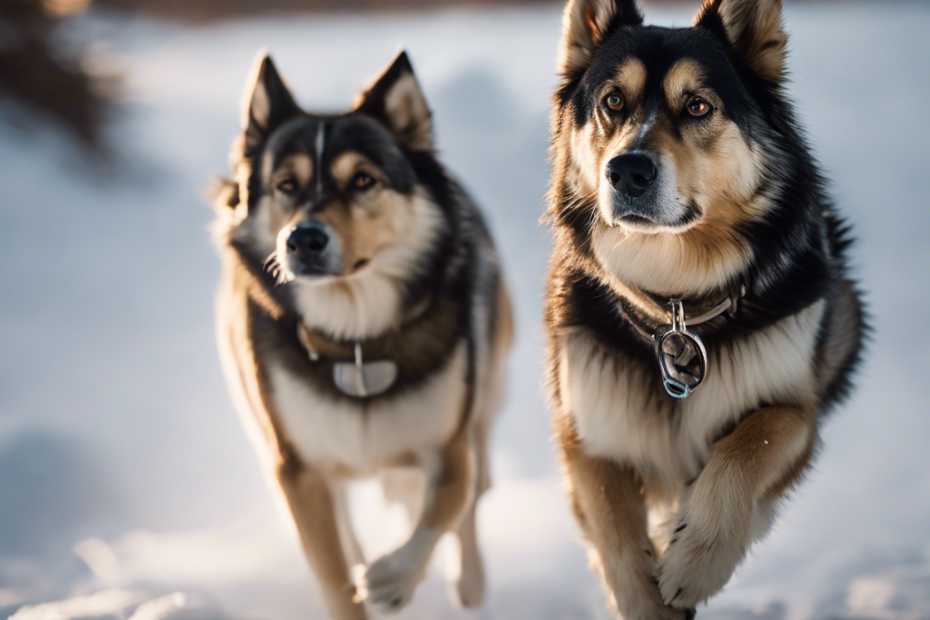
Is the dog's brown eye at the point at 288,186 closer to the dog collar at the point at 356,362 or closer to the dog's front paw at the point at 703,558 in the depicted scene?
the dog collar at the point at 356,362

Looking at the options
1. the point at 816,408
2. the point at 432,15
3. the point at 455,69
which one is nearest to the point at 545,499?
the point at 816,408

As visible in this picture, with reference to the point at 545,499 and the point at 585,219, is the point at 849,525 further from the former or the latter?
the point at 585,219

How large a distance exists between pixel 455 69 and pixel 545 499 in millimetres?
3872

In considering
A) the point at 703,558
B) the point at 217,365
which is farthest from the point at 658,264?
the point at 217,365

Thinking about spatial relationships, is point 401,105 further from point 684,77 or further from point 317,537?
point 317,537

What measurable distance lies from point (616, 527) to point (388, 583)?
712mm

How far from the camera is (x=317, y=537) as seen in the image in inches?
100

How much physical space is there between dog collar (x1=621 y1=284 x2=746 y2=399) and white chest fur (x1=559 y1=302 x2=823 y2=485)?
50 millimetres

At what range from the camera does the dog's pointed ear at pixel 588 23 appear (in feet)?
6.89

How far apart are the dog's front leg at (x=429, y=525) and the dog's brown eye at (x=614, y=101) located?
1264 millimetres

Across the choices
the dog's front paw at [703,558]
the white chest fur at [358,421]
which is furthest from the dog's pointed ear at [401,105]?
the dog's front paw at [703,558]

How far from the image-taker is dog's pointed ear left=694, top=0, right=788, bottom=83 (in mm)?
1891

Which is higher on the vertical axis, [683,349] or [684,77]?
[684,77]

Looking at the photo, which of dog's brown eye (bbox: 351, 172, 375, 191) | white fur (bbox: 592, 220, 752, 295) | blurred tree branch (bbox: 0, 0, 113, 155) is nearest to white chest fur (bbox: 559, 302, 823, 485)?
white fur (bbox: 592, 220, 752, 295)
